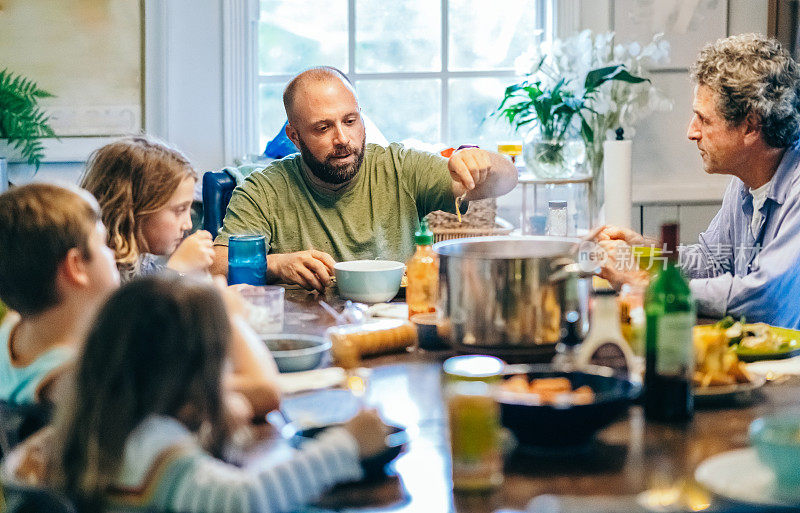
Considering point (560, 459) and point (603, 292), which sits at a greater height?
point (603, 292)

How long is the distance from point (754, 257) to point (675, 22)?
1982 millimetres

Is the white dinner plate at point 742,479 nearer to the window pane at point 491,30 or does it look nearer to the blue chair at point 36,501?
the blue chair at point 36,501

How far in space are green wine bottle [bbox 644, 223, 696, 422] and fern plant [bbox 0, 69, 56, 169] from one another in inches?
135

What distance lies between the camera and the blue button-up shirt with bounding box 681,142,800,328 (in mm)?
1971

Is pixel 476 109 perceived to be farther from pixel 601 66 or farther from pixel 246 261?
pixel 246 261

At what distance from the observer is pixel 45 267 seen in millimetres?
1331

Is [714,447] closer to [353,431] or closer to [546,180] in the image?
[353,431]

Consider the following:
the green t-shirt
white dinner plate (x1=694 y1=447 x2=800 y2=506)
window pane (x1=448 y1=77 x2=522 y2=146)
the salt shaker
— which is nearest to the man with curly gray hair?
the salt shaker

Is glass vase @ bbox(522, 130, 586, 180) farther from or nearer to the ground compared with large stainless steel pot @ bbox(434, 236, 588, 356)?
farther from the ground

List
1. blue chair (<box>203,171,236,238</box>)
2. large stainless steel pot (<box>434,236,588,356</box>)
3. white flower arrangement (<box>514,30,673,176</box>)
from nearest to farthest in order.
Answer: large stainless steel pot (<box>434,236,588,356</box>)
blue chair (<box>203,171,236,238</box>)
white flower arrangement (<box>514,30,673,176</box>)

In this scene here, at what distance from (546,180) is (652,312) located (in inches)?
99.6

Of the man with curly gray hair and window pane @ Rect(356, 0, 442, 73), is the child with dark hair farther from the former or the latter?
window pane @ Rect(356, 0, 442, 73)

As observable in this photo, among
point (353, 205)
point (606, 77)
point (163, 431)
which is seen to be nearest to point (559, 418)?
point (163, 431)

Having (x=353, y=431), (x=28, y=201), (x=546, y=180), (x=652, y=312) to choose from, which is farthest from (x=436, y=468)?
(x=546, y=180)
